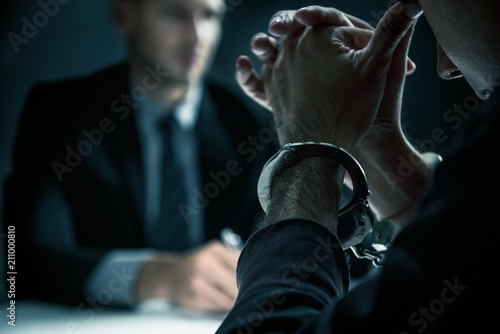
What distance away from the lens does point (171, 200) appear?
1.73 m

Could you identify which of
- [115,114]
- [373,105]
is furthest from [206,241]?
[373,105]

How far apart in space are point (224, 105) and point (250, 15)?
353mm

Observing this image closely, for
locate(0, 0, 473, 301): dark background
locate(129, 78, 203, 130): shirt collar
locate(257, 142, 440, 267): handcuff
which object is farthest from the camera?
locate(129, 78, 203, 130): shirt collar

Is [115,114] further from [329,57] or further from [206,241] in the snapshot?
[329,57]

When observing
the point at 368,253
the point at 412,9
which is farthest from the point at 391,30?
the point at 368,253

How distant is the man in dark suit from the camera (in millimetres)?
1485

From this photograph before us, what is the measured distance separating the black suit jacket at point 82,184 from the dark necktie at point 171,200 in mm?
75

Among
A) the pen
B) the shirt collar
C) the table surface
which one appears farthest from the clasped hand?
the shirt collar

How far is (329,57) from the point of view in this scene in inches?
24.5

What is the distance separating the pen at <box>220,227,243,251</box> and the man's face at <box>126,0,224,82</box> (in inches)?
26.8

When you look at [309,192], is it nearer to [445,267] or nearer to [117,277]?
[445,267]

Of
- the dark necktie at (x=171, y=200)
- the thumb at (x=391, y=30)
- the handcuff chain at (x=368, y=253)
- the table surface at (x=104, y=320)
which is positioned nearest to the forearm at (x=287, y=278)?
the handcuff chain at (x=368, y=253)

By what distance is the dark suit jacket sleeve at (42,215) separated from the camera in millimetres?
1466

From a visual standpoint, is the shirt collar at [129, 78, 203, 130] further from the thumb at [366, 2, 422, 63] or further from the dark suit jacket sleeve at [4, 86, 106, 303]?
the thumb at [366, 2, 422, 63]
